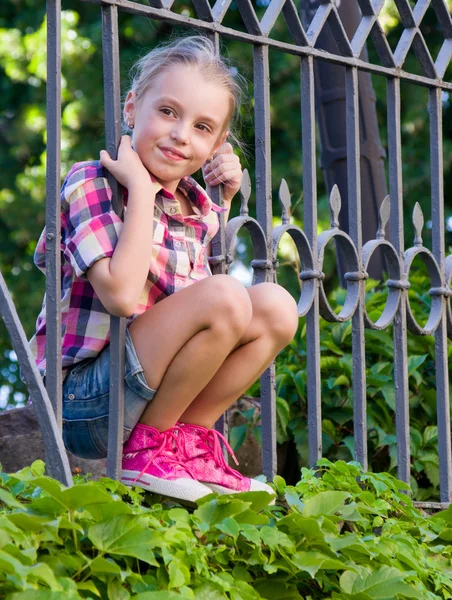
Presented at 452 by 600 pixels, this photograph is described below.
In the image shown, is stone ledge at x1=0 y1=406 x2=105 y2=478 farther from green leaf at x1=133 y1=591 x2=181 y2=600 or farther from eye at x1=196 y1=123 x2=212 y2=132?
green leaf at x1=133 y1=591 x2=181 y2=600

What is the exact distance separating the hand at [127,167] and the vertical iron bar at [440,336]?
140 centimetres

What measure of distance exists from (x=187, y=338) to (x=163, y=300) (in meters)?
0.12

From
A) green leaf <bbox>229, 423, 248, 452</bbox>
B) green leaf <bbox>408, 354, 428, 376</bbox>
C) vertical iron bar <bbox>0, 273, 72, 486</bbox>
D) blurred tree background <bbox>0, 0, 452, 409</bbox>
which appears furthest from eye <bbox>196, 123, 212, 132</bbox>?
blurred tree background <bbox>0, 0, 452, 409</bbox>

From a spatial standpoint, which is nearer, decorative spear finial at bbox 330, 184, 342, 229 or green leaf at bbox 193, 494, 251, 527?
green leaf at bbox 193, 494, 251, 527

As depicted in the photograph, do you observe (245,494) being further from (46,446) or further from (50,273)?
(50,273)

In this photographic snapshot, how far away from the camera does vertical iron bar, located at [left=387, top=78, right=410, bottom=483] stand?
126 inches

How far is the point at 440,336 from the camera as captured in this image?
3432 millimetres

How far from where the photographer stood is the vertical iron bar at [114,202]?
2.38m

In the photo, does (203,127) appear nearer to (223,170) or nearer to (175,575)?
(223,170)

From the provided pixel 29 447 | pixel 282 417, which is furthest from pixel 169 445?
pixel 29 447

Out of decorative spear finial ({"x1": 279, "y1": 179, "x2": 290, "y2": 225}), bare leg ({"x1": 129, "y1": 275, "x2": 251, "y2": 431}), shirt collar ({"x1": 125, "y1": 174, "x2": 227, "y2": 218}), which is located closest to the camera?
bare leg ({"x1": 129, "y1": 275, "x2": 251, "y2": 431})

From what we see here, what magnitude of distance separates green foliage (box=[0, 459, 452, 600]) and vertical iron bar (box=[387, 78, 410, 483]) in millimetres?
496

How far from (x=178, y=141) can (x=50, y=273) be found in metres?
0.49

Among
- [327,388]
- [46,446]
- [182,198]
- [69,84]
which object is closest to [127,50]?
[69,84]
